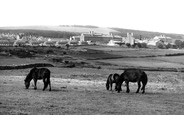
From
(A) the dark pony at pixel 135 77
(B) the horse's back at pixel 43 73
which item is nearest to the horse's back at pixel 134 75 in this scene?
(A) the dark pony at pixel 135 77

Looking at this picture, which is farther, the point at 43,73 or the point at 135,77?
the point at 43,73

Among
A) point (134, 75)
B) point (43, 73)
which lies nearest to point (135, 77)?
point (134, 75)

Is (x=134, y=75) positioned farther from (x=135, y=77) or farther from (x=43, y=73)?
(x=43, y=73)

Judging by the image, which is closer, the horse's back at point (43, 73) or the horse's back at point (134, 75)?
the horse's back at point (134, 75)

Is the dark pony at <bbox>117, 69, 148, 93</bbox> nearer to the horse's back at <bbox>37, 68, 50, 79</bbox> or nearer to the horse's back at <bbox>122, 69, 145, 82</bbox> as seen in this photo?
the horse's back at <bbox>122, 69, 145, 82</bbox>

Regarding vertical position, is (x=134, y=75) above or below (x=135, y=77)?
above

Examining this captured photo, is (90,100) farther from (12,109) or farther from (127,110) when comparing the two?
(12,109)

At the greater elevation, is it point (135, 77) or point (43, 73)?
point (43, 73)

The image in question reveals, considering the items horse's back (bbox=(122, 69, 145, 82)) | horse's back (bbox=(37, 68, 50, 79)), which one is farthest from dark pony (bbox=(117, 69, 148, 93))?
horse's back (bbox=(37, 68, 50, 79))

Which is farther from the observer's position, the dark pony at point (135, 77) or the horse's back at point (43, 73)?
the horse's back at point (43, 73)

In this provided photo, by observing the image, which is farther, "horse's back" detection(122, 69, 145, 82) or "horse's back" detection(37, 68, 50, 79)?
"horse's back" detection(37, 68, 50, 79)

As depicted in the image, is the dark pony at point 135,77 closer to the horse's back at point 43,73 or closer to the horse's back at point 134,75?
the horse's back at point 134,75

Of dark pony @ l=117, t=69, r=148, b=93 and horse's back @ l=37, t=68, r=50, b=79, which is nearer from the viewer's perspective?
dark pony @ l=117, t=69, r=148, b=93

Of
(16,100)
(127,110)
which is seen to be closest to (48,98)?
(16,100)
